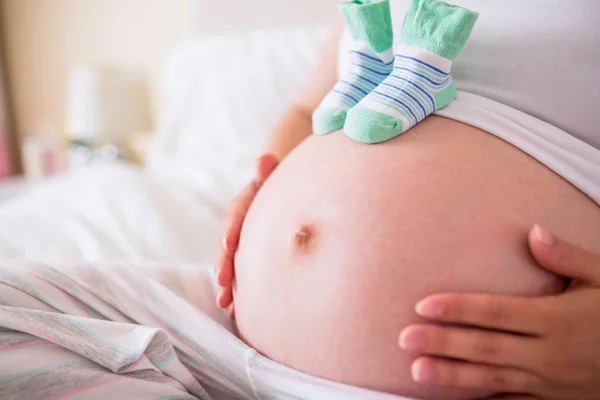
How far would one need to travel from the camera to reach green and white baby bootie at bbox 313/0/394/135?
0.61m

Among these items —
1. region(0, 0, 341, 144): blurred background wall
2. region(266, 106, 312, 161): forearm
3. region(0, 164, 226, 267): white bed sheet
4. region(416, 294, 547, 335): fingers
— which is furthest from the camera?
region(0, 0, 341, 144): blurred background wall

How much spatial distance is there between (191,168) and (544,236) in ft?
3.82

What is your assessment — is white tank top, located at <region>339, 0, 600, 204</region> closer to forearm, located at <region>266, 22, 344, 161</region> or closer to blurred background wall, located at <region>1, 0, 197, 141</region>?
forearm, located at <region>266, 22, 344, 161</region>

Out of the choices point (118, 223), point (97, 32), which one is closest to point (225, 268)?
point (118, 223)

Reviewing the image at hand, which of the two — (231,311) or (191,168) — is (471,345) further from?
(191,168)

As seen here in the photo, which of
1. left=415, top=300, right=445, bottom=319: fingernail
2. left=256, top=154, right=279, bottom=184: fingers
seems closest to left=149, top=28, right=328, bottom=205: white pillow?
left=256, top=154, right=279, bottom=184: fingers

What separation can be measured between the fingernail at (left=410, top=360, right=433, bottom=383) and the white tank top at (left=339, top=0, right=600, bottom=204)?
0.85 ft

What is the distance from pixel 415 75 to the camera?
56 centimetres

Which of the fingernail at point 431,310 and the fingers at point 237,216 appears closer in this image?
the fingernail at point 431,310

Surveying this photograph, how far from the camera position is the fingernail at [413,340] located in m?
0.43

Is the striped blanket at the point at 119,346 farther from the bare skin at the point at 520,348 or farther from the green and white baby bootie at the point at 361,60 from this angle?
the green and white baby bootie at the point at 361,60

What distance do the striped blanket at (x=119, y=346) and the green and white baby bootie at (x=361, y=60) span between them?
29 centimetres

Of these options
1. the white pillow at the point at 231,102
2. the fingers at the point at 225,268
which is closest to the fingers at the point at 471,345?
the fingers at the point at 225,268

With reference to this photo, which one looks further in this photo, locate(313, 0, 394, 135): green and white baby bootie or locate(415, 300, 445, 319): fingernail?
locate(313, 0, 394, 135): green and white baby bootie
